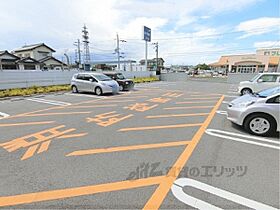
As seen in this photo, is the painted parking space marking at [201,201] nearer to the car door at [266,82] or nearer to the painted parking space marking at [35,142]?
the painted parking space marking at [35,142]

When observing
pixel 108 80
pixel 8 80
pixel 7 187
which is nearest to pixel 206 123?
pixel 7 187

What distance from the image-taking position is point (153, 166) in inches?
131

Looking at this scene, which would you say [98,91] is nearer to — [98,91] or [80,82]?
[98,91]

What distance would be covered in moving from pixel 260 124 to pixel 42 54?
150 ft

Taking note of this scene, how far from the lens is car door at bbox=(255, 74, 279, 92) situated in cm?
1065

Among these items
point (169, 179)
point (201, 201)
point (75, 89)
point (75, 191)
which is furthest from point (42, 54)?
point (201, 201)

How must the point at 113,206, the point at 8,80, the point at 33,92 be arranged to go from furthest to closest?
the point at 8,80 → the point at 33,92 → the point at 113,206

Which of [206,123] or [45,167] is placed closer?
[45,167]

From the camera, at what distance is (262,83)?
11133mm

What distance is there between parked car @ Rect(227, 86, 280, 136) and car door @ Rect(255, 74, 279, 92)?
689 cm

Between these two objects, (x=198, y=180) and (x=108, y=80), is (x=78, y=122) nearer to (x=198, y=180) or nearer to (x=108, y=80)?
(x=198, y=180)

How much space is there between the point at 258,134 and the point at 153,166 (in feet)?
10.0

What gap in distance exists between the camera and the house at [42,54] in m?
40.1

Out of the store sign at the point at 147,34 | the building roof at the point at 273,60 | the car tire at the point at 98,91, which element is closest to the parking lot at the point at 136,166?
the car tire at the point at 98,91
